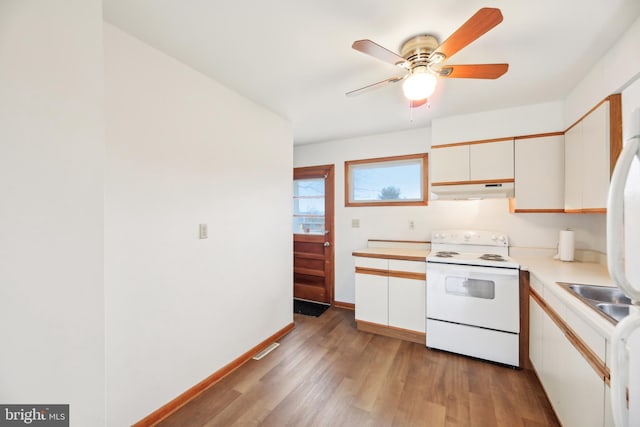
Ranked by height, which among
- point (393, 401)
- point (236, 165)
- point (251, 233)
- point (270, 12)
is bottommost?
point (393, 401)

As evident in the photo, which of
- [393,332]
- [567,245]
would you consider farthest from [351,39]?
[393,332]

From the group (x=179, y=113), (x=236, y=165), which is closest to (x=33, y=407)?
(x=179, y=113)

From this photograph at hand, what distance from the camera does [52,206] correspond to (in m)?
0.87

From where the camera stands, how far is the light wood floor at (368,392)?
1684mm

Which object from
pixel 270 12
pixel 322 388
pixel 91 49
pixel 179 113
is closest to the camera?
pixel 91 49

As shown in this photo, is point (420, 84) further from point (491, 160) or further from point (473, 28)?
point (491, 160)

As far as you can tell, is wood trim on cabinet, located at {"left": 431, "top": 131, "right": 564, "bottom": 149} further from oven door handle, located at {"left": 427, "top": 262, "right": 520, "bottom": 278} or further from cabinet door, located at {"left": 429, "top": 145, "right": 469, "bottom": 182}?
oven door handle, located at {"left": 427, "top": 262, "right": 520, "bottom": 278}

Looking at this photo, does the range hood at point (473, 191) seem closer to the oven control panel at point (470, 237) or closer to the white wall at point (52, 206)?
the oven control panel at point (470, 237)

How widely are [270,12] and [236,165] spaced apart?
3.98 feet

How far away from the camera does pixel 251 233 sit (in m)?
2.45

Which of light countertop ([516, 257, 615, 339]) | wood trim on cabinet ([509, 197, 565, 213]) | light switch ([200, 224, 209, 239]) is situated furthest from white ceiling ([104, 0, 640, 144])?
light countertop ([516, 257, 615, 339])

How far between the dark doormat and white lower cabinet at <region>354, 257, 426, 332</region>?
0.75 m

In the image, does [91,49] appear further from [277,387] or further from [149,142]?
[277,387]

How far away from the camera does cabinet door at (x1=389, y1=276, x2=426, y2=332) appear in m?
2.64
